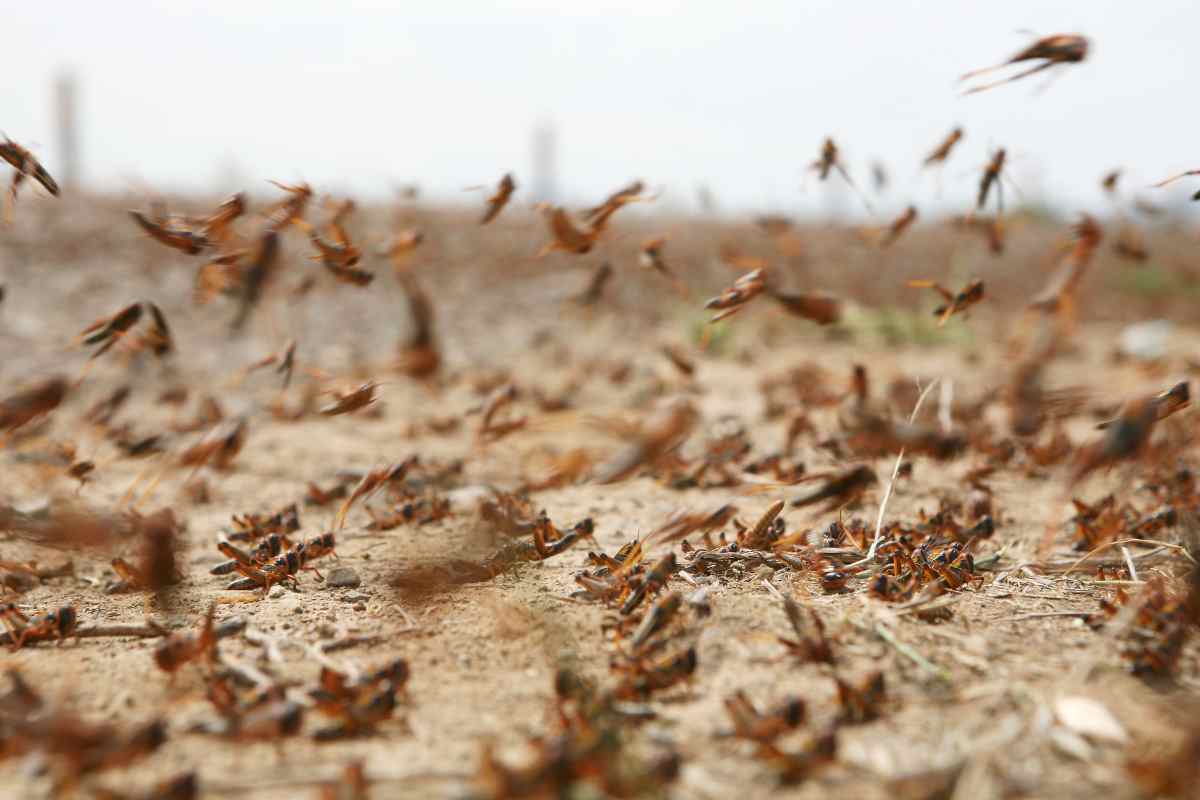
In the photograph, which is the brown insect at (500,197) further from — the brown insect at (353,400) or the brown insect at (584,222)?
the brown insect at (353,400)

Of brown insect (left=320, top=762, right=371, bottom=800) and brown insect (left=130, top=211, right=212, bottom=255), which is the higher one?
brown insect (left=130, top=211, right=212, bottom=255)

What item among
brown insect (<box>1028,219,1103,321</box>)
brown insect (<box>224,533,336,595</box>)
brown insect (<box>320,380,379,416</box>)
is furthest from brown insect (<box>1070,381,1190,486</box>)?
brown insect (<box>224,533,336,595</box>)

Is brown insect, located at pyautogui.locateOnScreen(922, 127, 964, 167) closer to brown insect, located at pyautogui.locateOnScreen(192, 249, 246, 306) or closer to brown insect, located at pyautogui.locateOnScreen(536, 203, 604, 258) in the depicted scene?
brown insect, located at pyautogui.locateOnScreen(536, 203, 604, 258)

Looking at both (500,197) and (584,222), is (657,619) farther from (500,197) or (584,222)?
(500,197)

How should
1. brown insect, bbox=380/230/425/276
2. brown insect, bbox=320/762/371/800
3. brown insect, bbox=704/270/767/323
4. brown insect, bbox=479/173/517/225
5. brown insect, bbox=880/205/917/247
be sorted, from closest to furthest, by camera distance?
brown insect, bbox=320/762/371/800 → brown insect, bbox=704/270/767/323 → brown insect, bbox=479/173/517/225 → brown insect, bbox=380/230/425/276 → brown insect, bbox=880/205/917/247

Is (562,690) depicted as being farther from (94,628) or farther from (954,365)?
(954,365)

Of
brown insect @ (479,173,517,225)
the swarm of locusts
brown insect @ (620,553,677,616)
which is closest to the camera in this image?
the swarm of locusts

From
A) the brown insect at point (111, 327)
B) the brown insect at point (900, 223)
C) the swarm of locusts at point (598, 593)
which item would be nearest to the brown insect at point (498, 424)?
the swarm of locusts at point (598, 593)
